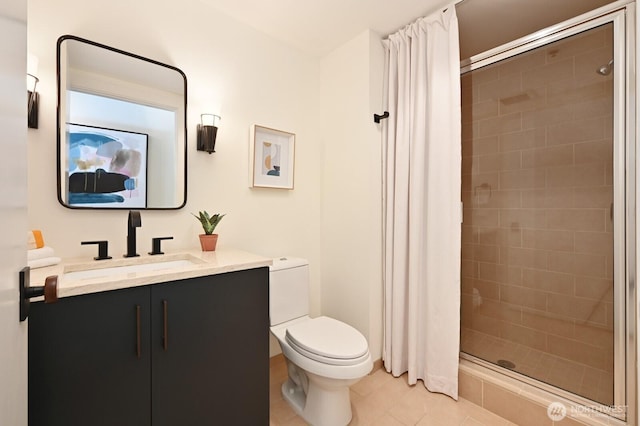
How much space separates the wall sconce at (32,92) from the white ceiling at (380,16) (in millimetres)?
1008

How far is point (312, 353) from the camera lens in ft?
5.04

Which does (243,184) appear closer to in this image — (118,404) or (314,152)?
(314,152)

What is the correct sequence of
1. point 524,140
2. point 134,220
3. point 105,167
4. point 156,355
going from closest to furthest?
point 156,355 < point 134,220 < point 105,167 < point 524,140

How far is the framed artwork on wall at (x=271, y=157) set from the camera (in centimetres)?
208

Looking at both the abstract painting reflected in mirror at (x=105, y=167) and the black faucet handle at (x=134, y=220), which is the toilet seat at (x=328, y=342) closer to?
the black faucet handle at (x=134, y=220)

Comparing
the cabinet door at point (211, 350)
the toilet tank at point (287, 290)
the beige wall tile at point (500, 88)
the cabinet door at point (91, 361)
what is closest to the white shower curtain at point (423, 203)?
the beige wall tile at point (500, 88)

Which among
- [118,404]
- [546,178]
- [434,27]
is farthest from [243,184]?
[546,178]

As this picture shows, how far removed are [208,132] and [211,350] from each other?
3.98ft

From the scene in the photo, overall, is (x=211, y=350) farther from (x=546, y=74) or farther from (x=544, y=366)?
(x=546, y=74)

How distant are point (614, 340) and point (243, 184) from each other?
2.25 m

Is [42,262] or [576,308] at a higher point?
[42,262]

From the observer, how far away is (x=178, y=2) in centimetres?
178

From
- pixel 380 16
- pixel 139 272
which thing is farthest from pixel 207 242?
pixel 380 16

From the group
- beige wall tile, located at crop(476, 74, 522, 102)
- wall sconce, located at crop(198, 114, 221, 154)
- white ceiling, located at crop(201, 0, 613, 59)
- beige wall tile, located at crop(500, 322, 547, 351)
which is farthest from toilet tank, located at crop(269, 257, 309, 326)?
beige wall tile, located at crop(476, 74, 522, 102)
